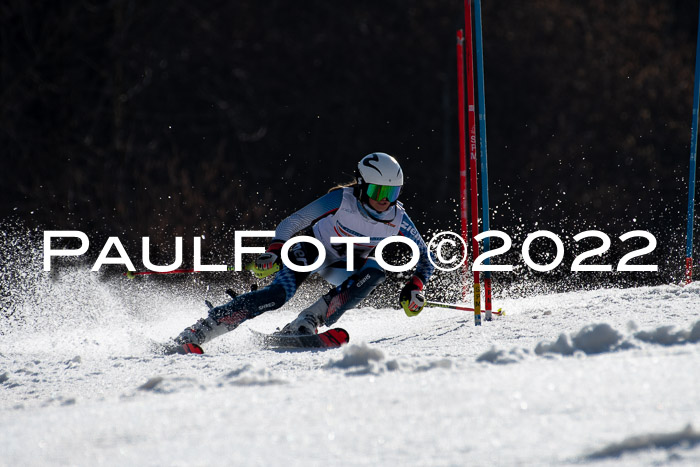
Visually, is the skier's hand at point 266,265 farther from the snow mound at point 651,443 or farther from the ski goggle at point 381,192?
the snow mound at point 651,443

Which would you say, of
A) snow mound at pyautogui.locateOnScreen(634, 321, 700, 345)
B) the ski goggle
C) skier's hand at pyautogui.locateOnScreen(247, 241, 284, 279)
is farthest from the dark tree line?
snow mound at pyautogui.locateOnScreen(634, 321, 700, 345)

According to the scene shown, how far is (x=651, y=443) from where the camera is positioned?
6.71ft

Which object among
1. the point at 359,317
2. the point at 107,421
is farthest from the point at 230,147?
the point at 107,421

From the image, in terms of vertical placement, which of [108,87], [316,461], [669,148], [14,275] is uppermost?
[108,87]

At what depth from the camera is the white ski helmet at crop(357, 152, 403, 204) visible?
5516 mm

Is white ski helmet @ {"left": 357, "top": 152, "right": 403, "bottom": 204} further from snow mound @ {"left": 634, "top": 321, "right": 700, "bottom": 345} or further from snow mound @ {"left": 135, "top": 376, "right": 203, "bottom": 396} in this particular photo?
snow mound @ {"left": 135, "top": 376, "right": 203, "bottom": 396}

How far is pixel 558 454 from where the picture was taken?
6.69ft

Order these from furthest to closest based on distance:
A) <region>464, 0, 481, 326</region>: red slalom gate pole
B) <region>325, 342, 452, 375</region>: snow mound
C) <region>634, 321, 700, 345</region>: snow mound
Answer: <region>464, 0, 481, 326</region>: red slalom gate pole → <region>634, 321, 700, 345</region>: snow mound → <region>325, 342, 452, 375</region>: snow mound

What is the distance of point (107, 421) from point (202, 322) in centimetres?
263

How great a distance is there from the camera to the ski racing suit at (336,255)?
538 cm

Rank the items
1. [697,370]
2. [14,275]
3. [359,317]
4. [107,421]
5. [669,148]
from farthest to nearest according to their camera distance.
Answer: [669,148] → [14,275] → [359,317] → [697,370] → [107,421]

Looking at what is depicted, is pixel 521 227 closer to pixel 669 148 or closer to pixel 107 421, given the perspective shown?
pixel 669 148

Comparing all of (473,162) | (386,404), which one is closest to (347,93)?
(473,162)

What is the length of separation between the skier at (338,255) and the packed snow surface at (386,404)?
31 centimetres
